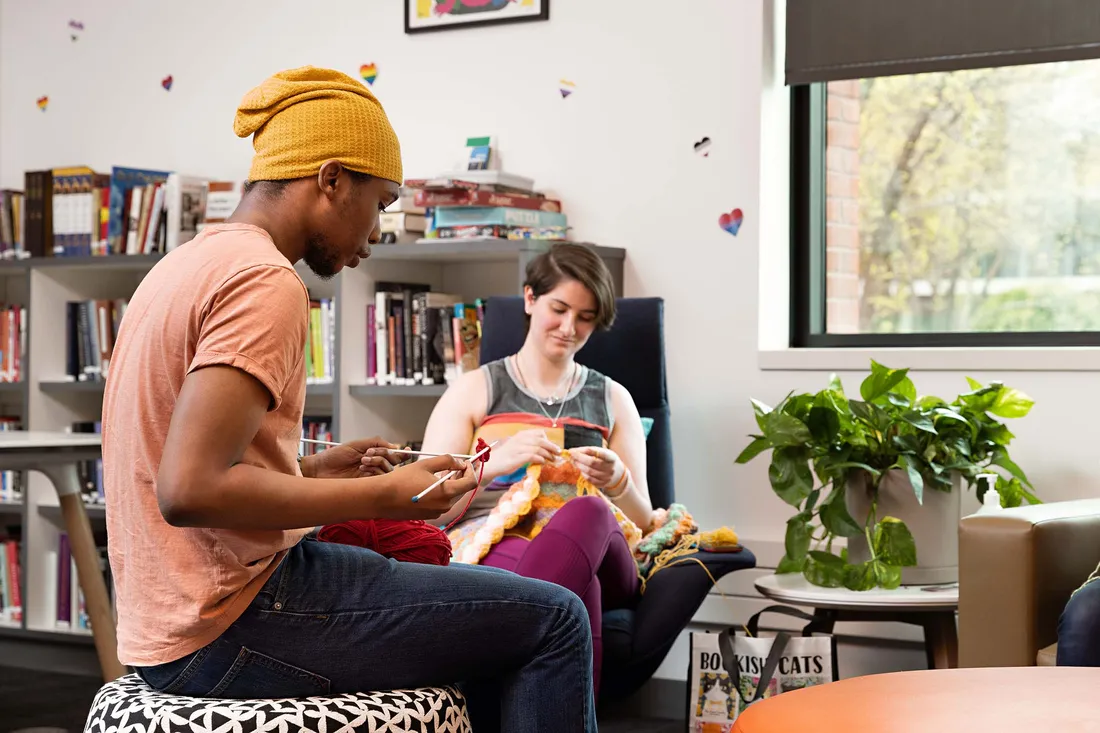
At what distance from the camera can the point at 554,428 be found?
105 inches

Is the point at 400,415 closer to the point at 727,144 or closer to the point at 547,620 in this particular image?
the point at 727,144

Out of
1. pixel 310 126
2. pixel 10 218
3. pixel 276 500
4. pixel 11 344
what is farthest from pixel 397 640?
pixel 10 218

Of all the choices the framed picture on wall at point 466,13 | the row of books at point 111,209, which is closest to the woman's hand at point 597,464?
the framed picture on wall at point 466,13

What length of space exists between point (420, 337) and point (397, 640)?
2.06 m

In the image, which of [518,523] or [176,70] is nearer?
[518,523]

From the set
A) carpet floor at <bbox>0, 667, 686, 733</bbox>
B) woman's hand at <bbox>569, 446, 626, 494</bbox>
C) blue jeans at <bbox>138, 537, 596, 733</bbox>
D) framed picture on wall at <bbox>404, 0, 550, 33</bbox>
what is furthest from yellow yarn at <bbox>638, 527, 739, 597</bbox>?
framed picture on wall at <bbox>404, 0, 550, 33</bbox>

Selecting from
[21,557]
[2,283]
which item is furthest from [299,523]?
[2,283]

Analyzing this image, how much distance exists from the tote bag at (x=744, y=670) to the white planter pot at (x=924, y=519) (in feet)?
0.88

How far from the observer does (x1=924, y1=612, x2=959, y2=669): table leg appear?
2512 millimetres

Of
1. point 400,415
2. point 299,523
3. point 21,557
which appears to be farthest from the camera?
point 21,557

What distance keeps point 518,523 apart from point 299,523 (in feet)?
4.08

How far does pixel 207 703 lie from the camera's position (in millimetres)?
1386

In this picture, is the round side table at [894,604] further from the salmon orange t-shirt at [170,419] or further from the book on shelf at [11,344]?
the book on shelf at [11,344]

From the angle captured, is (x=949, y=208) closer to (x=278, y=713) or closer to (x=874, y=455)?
(x=874, y=455)
